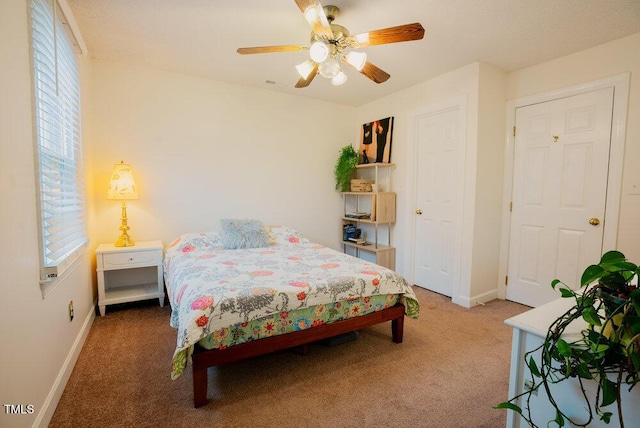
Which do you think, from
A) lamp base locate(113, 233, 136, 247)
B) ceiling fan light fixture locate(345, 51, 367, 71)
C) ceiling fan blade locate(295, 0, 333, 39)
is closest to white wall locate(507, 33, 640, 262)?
ceiling fan light fixture locate(345, 51, 367, 71)

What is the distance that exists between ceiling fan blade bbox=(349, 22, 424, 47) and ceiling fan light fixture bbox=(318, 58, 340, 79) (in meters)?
0.18

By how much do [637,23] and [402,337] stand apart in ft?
9.70

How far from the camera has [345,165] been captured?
419 cm

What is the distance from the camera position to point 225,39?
258 centimetres

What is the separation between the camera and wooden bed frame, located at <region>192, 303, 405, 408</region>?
1643mm

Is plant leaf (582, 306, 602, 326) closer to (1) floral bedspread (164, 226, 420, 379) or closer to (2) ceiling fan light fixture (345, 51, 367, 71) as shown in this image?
(1) floral bedspread (164, 226, 420, 379)

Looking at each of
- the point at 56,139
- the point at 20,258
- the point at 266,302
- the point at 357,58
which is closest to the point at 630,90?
the point at 357,58

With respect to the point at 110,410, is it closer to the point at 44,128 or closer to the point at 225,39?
the point at 44,128

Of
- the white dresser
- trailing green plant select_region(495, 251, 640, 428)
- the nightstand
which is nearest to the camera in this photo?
trailing green plant select_region(495, 251, 640, 428)

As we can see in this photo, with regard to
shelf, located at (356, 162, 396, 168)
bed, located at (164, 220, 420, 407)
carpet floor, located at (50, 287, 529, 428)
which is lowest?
carpet floor, located at (50, 287, 529, 428)

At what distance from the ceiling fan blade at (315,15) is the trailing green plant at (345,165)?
2329 millimetres

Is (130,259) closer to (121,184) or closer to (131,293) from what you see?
(131,293)

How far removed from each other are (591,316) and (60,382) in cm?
243

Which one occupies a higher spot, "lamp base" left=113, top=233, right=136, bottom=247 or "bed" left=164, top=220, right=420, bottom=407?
"lamp base" left=113, top=233, right=136, bottom=247
